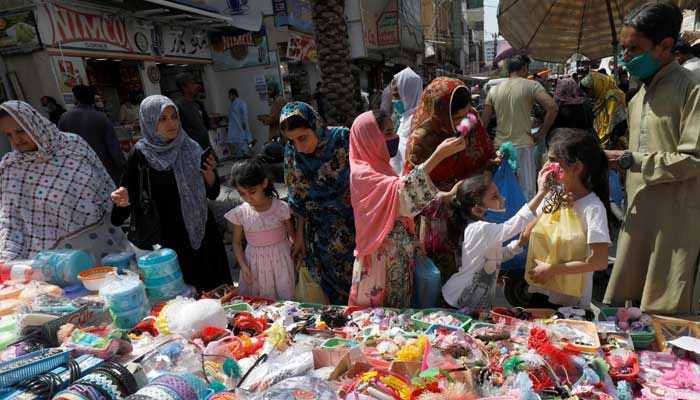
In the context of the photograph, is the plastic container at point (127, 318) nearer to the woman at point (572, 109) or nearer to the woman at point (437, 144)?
the woman at point (437, 144)

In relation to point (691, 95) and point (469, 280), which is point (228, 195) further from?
point (691, 95)

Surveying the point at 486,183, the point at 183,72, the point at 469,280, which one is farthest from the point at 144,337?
the point at 183,72

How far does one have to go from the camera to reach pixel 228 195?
3.82 meters

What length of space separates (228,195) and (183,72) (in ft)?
24.5

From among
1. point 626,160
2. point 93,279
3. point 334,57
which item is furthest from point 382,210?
point 334,57

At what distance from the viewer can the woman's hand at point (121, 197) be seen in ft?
7.95

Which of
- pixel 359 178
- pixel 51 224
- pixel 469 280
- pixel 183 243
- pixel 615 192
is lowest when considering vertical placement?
pixel 615 192

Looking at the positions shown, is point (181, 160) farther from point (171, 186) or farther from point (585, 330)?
point (585, 330)

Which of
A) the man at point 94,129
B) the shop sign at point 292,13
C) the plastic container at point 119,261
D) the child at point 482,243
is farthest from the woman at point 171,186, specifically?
the shop sign at point 292,13

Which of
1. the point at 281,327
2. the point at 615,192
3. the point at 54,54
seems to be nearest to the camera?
the point at 281,327

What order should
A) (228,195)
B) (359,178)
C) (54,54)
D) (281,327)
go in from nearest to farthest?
(281,327), (359,178), (228,195), (54,54)

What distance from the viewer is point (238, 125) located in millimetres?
9797

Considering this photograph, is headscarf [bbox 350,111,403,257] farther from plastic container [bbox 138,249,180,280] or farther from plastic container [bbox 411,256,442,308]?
plastic container [bbox 138,249,180,280]

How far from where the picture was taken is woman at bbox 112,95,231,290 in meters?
2.48
